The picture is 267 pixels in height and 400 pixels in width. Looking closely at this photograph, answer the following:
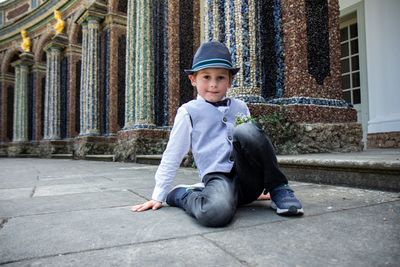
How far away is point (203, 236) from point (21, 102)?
780 inches

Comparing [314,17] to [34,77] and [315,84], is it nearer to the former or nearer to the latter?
[315,84]

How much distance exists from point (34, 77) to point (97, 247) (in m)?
19.2

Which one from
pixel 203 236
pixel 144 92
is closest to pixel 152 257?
pixel 203 236

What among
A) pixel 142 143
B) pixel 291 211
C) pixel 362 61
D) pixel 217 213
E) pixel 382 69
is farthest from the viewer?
pixel 142 143

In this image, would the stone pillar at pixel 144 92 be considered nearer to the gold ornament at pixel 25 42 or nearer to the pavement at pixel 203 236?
the pavement at pixel 203 236

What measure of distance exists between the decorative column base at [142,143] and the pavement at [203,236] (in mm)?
5776

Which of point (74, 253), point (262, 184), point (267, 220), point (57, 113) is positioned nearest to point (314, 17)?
point (262, 184)

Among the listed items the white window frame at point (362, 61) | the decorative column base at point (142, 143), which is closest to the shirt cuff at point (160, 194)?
the decorative column base at point (142, 143)

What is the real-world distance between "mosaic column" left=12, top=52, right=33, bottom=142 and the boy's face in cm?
1887

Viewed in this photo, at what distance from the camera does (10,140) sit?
20.2 meters

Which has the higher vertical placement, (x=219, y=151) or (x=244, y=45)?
(x=244, y=45)

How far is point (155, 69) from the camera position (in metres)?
8.55

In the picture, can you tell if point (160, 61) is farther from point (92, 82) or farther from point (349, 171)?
point (349, 171)

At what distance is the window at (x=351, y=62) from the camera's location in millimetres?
8234
